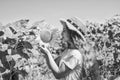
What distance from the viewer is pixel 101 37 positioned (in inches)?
286

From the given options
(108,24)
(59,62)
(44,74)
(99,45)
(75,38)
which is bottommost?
(44,74)

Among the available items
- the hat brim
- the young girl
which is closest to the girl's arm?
the young girl

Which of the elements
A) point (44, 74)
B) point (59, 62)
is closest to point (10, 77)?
point (59, 62)

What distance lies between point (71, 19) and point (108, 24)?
4.64 meters

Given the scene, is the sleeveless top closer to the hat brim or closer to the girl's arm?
the girl's arm

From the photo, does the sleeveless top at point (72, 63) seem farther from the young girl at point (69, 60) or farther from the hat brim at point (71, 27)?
the hat brim at point (71, 27)

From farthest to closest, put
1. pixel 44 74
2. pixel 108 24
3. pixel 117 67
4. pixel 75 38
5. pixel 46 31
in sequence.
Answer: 1. pixel 44 74
2. pixel 108 24
3. pixel 117 67
4. pixel 46 31
5. pixel 75 38

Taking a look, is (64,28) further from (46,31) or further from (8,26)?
(8,26)

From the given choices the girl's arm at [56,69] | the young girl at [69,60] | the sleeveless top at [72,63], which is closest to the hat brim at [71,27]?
the young girl at [69,60]

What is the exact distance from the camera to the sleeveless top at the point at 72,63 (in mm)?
2533

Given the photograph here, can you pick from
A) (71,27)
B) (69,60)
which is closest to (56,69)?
(69,60)

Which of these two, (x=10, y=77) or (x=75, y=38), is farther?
(x=10, y=77)

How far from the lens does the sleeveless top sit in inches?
99.7

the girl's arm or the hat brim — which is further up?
the hat brim
